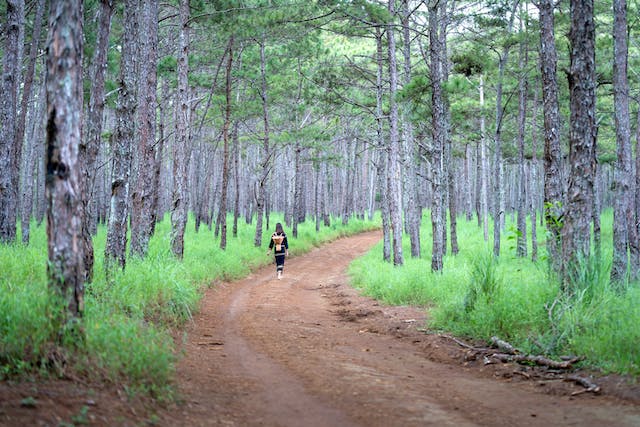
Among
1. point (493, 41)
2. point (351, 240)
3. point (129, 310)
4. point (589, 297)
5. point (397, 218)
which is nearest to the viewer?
point (589, 297)

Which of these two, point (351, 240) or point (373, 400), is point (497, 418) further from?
point (351, 240)

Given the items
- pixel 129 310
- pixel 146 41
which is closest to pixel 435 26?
pixel 146 41

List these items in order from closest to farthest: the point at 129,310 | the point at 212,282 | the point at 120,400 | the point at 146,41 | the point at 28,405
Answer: the point at 28,405
the point at 120,400
the point at 129,310
the point at 146,41
the point at 212,282

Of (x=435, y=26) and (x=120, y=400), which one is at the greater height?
(x=435, y=26)

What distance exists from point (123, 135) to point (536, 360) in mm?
8110

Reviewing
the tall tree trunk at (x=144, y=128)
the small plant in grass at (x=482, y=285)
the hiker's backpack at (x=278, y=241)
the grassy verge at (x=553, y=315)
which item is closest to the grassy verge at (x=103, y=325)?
the tall tree trunk at (x=144, y=128)

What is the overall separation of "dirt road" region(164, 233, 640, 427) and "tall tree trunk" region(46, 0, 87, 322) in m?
1.70

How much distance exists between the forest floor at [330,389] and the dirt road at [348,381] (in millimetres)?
16

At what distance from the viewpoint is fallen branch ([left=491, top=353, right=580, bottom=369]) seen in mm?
6145

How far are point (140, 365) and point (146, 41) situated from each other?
10499 millimetres

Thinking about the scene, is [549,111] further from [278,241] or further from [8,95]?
[8,95]

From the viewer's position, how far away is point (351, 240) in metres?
33.3

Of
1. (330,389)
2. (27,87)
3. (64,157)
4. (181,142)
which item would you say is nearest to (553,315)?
(330,389)

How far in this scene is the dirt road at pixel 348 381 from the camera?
4.71 meters
